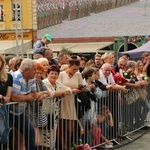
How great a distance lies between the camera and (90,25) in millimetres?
45969

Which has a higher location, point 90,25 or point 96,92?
point 96,92

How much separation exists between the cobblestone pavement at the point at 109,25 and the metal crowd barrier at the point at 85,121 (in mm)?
28813

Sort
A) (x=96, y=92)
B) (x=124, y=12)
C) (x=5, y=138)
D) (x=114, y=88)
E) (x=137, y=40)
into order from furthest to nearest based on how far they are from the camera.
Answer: (x=124, y=12)
(x=137, y=40)
(x=114, y=88)
(x=96, y=92)
(x=5, y=138)

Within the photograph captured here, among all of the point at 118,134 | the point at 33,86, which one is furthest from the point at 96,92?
the point at 33,86

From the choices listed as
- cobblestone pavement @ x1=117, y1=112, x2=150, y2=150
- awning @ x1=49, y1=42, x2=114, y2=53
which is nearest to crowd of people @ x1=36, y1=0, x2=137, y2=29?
awning @ x1=49, y1=42, x2=114, y2=53

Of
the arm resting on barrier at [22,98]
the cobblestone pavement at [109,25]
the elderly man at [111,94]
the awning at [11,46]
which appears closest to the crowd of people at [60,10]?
the cobblestone pavement at [109,25]

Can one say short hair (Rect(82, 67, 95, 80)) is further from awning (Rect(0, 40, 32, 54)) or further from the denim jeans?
awning (Rect(0, 40, 32, 54))

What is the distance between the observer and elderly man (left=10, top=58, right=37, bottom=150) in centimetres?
753

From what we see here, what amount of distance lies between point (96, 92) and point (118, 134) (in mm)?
1502

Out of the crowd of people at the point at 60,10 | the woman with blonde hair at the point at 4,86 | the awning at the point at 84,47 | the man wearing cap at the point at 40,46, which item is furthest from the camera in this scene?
the crowd of people at the point at 60,10

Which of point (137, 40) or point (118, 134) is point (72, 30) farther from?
point (118, 134)

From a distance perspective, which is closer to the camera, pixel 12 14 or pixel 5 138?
pixel 5 138

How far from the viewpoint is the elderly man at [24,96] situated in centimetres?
753

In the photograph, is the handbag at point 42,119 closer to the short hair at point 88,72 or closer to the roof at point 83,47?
the short hair at point 88,72
